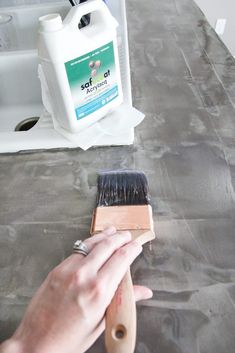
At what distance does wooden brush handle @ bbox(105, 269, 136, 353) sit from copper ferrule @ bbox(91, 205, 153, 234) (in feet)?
0.41

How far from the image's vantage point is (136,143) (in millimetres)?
662

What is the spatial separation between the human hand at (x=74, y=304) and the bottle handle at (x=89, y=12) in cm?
40

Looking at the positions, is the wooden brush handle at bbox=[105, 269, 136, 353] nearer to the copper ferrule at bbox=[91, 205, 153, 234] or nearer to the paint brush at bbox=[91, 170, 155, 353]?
the paint brush at bbox=[91, 170, 155, 353]

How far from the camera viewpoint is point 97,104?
65cm

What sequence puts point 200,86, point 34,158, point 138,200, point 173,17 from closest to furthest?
point 138,200 → point 34,158 → point 200,86 → point 173,17

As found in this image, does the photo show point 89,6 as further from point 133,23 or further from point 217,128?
point 133,23

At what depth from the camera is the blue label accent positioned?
2.06 feet

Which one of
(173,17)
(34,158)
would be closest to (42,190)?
(34,158)

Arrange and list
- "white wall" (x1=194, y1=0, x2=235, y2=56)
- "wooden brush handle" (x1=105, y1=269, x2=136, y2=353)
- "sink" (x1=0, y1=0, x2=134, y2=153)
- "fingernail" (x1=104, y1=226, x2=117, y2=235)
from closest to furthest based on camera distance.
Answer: "wooden brush handle" (x1=105, y1=269, x2=136, y2=353) < "fingernail" (x1=104, y1=226, x2=117, y2=235) < "sink" (x1=0, y1=0, x2=134, y2=153) < "white wall" (x1=194, y1=0, x2=235, y2=56)

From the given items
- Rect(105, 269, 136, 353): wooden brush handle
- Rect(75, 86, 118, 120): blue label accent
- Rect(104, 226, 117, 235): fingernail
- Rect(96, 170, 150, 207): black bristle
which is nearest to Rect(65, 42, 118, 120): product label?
Rect(75, 86, 118, 120): blue label accent

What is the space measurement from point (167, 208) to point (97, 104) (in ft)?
0.87

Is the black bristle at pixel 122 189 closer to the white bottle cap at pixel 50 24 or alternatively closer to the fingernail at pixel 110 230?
the fingernail at pixel 110 230

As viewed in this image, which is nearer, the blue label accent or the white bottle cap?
the white bottle cap

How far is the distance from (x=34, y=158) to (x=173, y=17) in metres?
0.83
